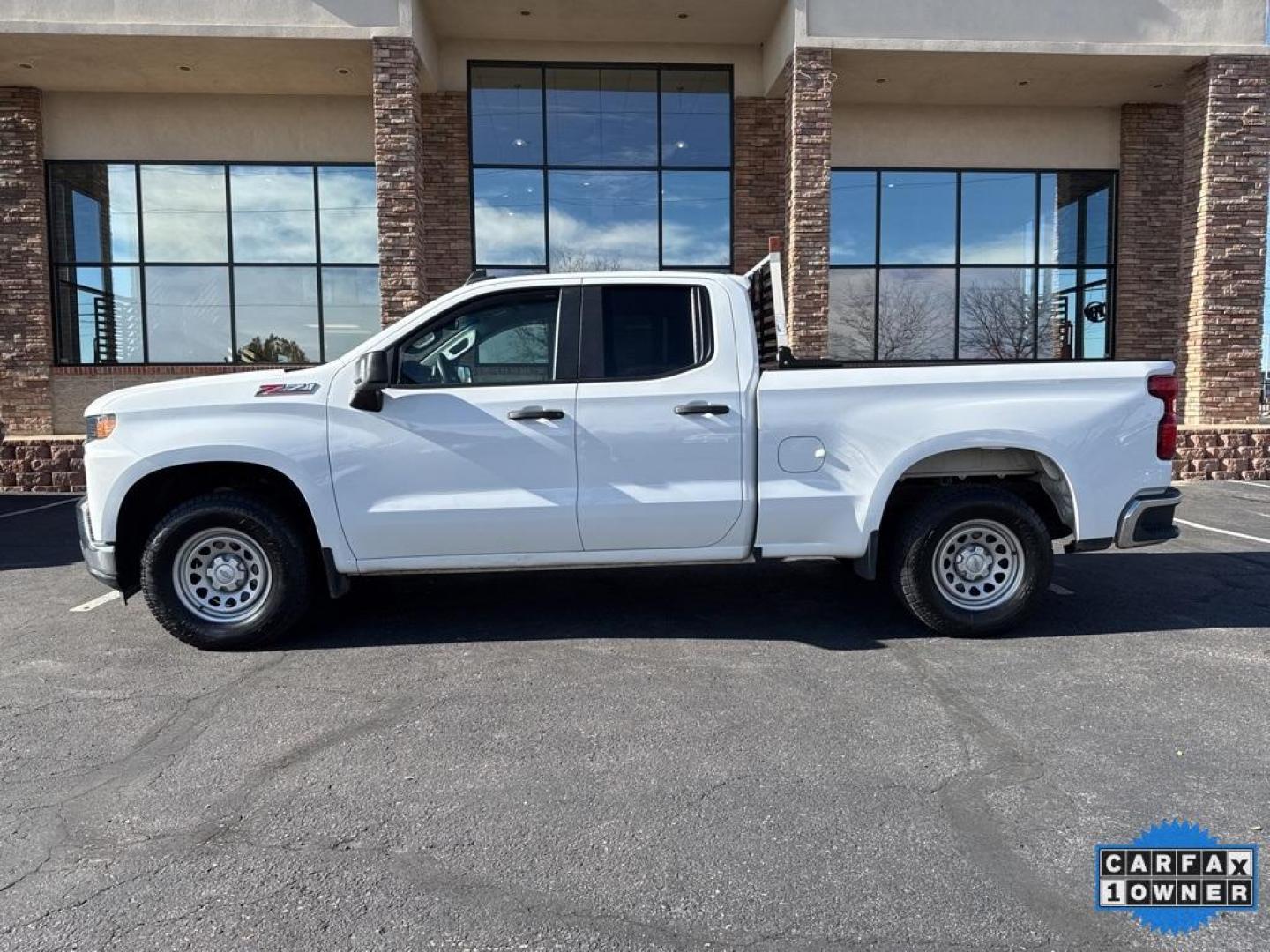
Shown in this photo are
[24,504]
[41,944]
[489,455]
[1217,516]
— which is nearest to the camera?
[41,944]

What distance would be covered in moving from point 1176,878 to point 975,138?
14.9 meters

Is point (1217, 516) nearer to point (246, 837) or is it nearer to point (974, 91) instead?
point (974, 91)

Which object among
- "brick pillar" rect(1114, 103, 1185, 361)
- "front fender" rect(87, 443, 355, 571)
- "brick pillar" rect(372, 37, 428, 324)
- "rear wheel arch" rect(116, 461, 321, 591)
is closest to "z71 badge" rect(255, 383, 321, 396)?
"front fender" rect(87, 443, 355, 571)

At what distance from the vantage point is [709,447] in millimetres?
4961

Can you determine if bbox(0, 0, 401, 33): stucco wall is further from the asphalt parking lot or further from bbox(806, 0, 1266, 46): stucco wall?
the asphalt parking lot

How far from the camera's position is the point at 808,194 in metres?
12.6

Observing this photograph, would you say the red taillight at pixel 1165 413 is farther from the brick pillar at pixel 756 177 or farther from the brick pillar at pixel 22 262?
the brick pillar at pixel 22 262

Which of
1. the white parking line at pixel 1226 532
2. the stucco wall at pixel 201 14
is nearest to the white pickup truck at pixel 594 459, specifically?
the white parking line at pixel 1226 532

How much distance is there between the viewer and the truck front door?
489 centimetres

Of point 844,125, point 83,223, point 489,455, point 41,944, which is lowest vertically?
point 41,944

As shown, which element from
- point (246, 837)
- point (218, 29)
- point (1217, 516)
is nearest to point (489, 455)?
point (246, 837)

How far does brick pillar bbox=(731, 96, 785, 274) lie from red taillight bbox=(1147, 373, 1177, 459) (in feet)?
31.9

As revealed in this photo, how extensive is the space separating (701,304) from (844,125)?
11.4 meters

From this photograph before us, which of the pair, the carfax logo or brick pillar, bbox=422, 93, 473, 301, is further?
brick pillar, bbox=422, 93, 473, 301
